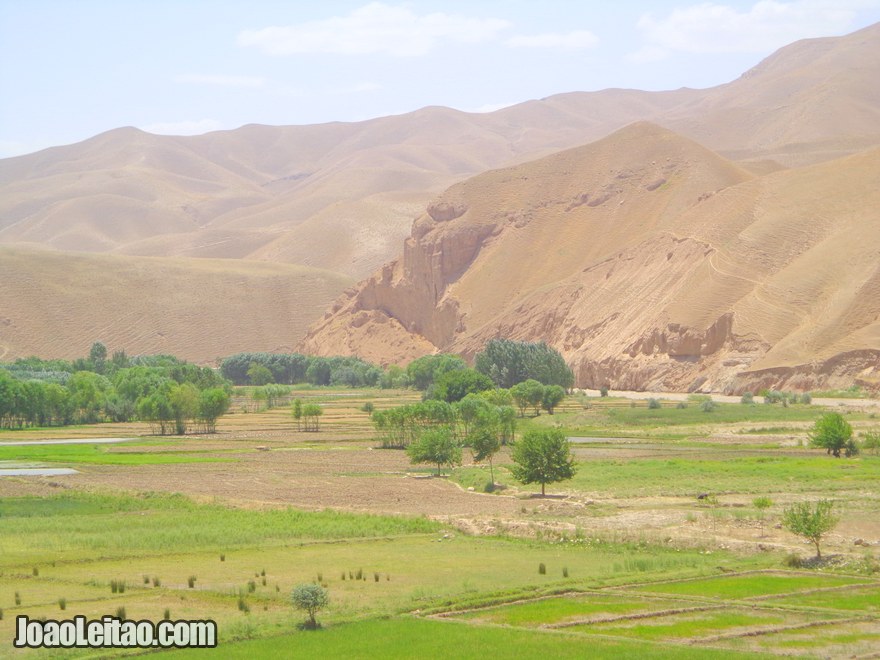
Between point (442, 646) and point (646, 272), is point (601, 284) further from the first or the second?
point (442, 646)

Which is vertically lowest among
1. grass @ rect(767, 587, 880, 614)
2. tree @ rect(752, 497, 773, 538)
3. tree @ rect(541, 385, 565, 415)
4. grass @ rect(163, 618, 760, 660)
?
grass @ rect(767, 587, 880, 614)

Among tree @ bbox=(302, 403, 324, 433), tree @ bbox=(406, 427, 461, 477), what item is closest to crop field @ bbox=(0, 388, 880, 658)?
tree @ bbox=(406, 427, 461, 477)

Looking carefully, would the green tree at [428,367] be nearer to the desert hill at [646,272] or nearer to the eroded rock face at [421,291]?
the desert hill at [646,272]

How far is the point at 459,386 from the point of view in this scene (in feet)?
288

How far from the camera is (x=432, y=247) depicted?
150125mm

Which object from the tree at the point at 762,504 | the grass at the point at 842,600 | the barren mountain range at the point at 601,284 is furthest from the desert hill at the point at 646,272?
the grass at the point at 842,600

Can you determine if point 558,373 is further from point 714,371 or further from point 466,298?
point 466,298

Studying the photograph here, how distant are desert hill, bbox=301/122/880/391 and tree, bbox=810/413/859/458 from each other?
37.9 m

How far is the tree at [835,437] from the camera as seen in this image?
5422cm

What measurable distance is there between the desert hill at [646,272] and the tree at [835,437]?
37874 millimetres

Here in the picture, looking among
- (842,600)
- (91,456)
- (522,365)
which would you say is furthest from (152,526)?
(522,365)

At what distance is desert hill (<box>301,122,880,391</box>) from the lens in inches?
3957

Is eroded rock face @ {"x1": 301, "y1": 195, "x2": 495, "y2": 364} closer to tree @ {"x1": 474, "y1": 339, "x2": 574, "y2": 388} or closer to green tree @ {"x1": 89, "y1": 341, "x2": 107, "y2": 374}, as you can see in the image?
green tree @ {"x1": 89, "y1": 341, "x2": 107, "y2": 374}

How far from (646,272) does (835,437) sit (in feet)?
218
